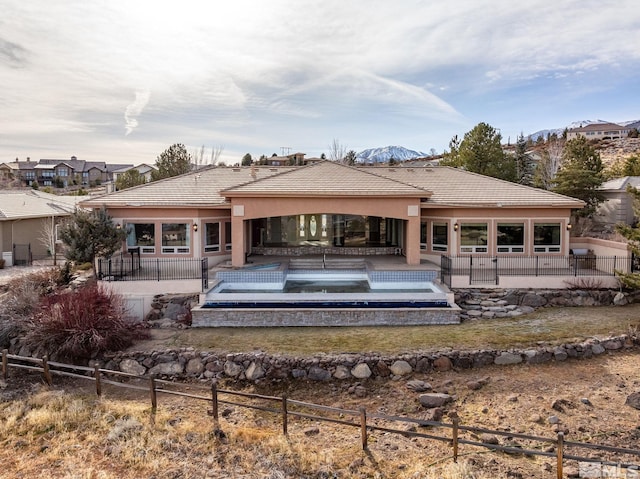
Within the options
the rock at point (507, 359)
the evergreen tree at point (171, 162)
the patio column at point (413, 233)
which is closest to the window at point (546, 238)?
the patio column at point (413, 233)

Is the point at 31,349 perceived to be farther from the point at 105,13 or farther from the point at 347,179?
the point at 347,179

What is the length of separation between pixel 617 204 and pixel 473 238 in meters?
15.6

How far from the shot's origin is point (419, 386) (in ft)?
35.5

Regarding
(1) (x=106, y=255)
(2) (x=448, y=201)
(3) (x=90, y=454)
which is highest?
(2) (x=448, y=201)

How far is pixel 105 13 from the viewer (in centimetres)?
1552

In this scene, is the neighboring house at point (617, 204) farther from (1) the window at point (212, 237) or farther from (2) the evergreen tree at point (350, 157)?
(2) the evergreen tree at point (350, 157)

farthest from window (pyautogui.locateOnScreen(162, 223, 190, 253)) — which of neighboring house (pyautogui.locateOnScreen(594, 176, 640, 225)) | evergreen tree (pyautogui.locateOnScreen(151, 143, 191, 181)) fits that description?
neighboring house (pyautogui.locateOnScreen(594, 176, 640, 225))

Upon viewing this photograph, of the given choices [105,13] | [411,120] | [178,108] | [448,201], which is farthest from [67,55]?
[411,120]

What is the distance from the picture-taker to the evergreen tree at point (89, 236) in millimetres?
17500

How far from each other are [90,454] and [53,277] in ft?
40.2

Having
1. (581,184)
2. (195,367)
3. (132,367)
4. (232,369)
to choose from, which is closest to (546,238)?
(581,184)

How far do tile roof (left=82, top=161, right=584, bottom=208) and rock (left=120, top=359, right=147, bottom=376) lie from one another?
8.98 metres

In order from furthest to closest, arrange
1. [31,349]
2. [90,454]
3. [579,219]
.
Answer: [579,219] < [31,349] < [90,454]

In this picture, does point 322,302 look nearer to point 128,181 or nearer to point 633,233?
point 633,233
